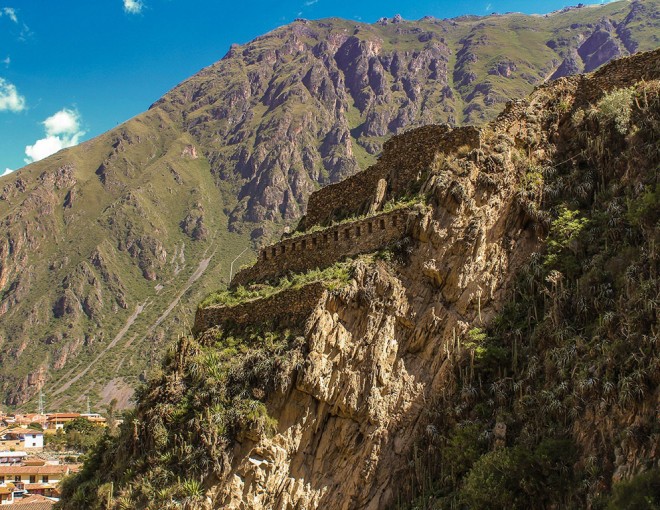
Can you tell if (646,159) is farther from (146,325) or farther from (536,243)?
(146,325)

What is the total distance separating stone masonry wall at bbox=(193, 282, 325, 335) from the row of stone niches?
3.64 m

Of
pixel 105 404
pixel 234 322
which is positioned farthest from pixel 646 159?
pixel 105 404

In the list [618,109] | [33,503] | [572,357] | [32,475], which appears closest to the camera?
[572,357]

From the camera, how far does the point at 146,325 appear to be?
536 ft

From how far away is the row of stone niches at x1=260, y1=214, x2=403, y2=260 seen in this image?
3319cm

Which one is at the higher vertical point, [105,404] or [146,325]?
[146,325]

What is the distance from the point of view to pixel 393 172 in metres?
37.0

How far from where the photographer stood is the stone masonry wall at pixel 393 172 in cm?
3509

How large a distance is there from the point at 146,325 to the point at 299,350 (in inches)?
5517

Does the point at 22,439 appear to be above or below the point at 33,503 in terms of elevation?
below

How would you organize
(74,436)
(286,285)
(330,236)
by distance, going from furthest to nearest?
(74,436) → (330,236) → (286,285)

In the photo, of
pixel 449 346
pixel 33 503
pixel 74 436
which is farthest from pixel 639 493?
pixel 74 436

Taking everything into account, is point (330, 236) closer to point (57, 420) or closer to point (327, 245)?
point (327, 245)

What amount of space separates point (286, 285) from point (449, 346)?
8.50 metres
